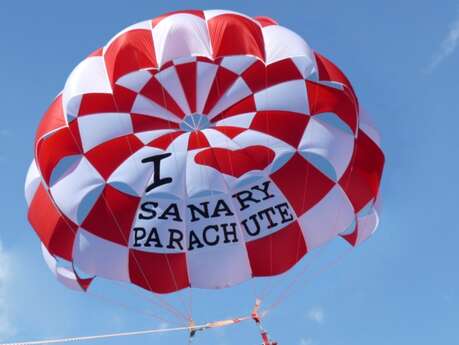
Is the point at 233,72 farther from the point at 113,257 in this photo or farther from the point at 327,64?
the point at 113,257

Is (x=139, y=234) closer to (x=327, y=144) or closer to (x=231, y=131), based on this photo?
(x=231, y=131)

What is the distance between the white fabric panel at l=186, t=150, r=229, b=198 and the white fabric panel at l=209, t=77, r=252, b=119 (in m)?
0.99

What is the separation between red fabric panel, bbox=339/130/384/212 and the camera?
11469 mm

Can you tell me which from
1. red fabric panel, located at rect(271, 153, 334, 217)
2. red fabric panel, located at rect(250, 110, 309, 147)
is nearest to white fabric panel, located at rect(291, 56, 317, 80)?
red fabric panel, located at rect(250, 110, 309, 147)

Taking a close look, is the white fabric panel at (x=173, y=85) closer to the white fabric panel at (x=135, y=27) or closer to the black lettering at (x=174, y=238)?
the white fabric panel at (x=135, y=27)

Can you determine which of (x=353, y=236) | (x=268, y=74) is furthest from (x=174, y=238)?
(x=353, y=236)

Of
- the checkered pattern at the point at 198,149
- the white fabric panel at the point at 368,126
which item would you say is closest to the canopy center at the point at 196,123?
the checkered pattern at the point at 198,149

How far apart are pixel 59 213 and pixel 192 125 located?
2.80 meters

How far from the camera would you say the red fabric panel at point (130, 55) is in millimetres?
A: 10547

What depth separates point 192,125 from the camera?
11570 mm

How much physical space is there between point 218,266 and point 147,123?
9.15 ft

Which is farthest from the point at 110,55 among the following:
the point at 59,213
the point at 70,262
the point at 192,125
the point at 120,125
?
the point at 70,262

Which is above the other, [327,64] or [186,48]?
[186,48]

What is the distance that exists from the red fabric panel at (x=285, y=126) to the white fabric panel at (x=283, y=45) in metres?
0.95
